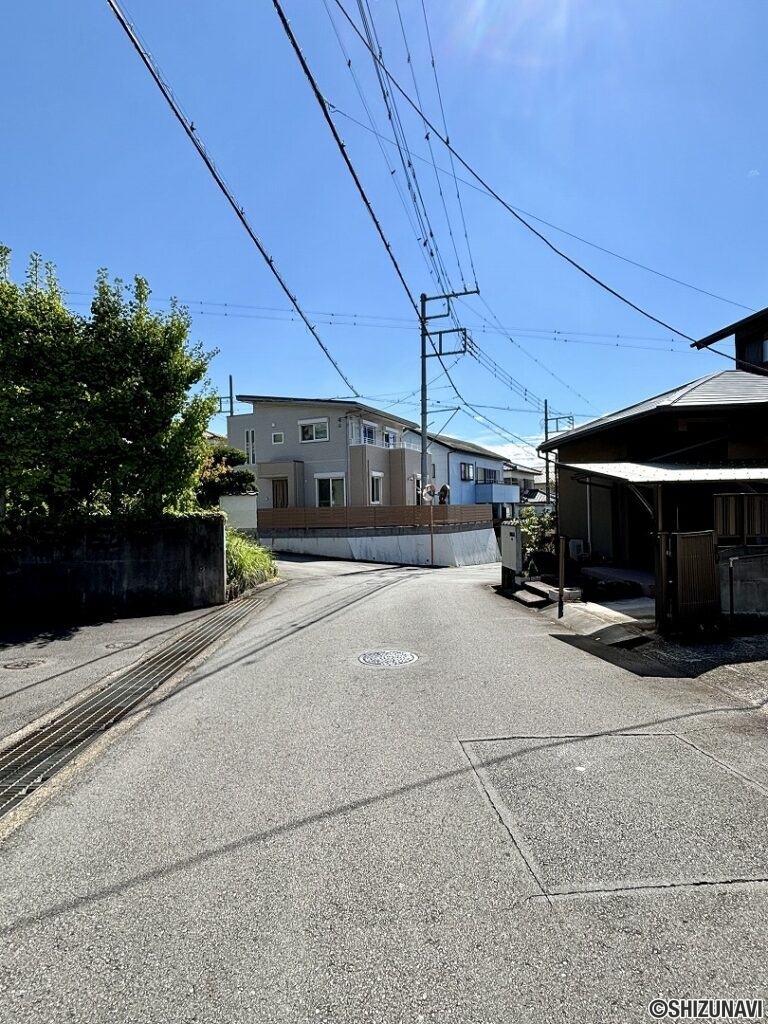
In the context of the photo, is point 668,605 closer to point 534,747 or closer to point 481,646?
point 481,646

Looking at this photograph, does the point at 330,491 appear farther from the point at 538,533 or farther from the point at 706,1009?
the point at 706,1009

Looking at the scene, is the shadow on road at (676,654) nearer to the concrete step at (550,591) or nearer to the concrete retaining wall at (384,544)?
the concrete step at (550,591)

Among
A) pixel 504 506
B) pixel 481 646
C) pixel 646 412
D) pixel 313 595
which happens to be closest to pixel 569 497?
pixel 646 412

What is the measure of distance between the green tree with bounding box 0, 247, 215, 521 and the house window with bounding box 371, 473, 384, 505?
19.0m

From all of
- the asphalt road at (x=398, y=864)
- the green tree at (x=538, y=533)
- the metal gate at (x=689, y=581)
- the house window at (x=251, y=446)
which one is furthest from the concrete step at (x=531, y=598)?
the house window at (x=251, y=446)

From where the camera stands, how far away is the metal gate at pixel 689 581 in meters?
7.50

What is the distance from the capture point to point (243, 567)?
1278cm

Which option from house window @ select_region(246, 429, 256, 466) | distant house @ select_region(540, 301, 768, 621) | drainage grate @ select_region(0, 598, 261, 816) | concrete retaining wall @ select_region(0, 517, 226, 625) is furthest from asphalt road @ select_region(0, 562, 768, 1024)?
house window @ select_region(246, 429, 256, 466)

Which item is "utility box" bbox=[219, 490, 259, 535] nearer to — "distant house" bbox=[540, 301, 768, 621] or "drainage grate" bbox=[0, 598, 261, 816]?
"distant house" bbox=[540, 301, 768, 621]

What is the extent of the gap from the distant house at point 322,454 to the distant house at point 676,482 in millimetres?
12803

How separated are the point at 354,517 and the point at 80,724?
66.0 ft

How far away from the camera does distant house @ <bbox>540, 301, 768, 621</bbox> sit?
7.62 metres

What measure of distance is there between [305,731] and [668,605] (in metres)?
5.34

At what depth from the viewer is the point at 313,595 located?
500 inches
